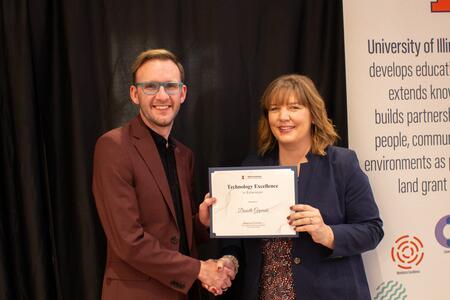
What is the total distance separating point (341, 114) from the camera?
3123mm

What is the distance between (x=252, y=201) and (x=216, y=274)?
0.42 meters

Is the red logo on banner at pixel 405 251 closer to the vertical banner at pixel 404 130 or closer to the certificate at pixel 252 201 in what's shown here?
the vertical banner at pixel 404 130

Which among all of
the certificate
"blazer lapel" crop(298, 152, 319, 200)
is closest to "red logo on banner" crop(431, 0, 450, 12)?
"blazer lapel" crop(298, 152, 319, 200)

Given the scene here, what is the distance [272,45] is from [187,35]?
0.54m

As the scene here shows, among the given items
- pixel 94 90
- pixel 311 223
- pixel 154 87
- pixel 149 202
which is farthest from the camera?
pixel 94 90

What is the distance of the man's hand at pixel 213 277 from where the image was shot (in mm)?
2418

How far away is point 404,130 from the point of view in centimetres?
311

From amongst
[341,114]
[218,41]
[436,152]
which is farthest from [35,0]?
[436,152]

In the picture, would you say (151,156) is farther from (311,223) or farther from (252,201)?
(311,223)

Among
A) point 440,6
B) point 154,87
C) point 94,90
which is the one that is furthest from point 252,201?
point 440,6

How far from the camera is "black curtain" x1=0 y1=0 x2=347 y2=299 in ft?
9.27

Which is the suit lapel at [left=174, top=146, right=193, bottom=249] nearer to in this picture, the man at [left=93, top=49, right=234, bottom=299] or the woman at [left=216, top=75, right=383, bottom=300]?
the man at [left=93, top=49, right=234, bottom=299]

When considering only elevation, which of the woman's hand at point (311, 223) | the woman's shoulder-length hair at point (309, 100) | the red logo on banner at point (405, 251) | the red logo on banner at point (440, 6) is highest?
the red logo on banner at point (440, 6)

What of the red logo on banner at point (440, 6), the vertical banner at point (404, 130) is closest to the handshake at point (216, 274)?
the vertical banner at point (404, 130)
